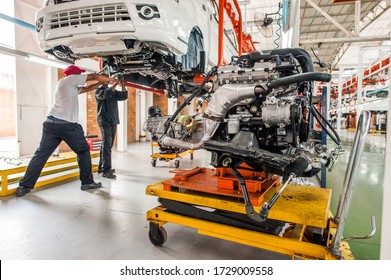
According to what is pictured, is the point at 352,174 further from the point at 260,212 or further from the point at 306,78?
the point at 306,78

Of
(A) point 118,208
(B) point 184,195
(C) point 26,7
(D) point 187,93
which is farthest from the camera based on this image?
(C) point 26,7

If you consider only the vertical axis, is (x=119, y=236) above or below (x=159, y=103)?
below

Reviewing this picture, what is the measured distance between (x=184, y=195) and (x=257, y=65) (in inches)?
47.0

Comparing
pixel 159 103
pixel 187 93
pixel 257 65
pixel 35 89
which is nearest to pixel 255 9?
pixel 159 103

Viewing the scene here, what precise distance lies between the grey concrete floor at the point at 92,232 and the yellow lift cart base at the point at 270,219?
20 cm

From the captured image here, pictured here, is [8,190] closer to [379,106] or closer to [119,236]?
[119,236]

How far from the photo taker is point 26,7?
18.0 ft

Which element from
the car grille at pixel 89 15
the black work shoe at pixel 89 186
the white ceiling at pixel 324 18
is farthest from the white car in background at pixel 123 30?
the white ceiling at pixel 324 18

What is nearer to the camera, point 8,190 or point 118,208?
point 118,208

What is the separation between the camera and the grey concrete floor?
1812 mm

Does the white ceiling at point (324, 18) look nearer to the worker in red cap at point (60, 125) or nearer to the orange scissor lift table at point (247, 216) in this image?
the worker in red cap at point (60, 125)

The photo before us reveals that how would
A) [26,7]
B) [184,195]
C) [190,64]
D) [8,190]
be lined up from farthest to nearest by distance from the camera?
[26,7], [8,190], [190,64], [184,195]

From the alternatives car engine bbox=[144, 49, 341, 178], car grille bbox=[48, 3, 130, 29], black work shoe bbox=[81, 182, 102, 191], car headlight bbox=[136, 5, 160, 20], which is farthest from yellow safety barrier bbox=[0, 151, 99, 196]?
car headlight bbox=[136, 5, 160, 20]

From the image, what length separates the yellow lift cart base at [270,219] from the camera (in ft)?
4.99
